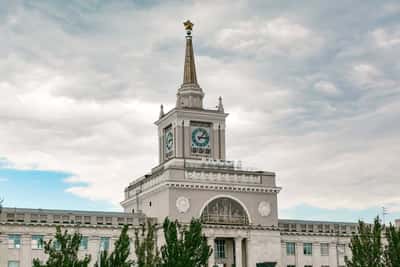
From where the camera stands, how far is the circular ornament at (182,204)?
3969 inches

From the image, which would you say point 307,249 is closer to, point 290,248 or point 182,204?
point 290,248

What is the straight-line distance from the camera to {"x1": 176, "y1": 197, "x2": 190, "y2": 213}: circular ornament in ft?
331

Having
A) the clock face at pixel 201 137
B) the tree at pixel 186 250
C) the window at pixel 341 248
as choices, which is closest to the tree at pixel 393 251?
the window at pixel 341 248

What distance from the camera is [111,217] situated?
102 m

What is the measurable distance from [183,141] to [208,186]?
864 cm

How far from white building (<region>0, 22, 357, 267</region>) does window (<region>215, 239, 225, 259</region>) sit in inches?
4.9

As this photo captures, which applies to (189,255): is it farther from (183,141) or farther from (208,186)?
(183,141)

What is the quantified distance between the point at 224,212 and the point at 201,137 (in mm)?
11574

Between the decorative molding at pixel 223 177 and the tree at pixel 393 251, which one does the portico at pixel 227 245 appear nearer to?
the decorative molding at pixel 223 177

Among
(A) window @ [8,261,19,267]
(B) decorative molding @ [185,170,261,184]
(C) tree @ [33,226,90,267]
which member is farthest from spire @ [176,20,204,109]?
(C) tree @ [33,226,90,267]

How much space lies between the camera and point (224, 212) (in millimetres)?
104688

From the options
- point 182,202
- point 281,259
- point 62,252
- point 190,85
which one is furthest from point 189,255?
point 190,85

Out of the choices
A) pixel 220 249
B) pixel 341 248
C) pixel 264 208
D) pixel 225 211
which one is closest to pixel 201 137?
pixel 225 211

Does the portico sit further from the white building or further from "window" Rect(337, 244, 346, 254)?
"window" Rect(337, 244, 346, 254)
